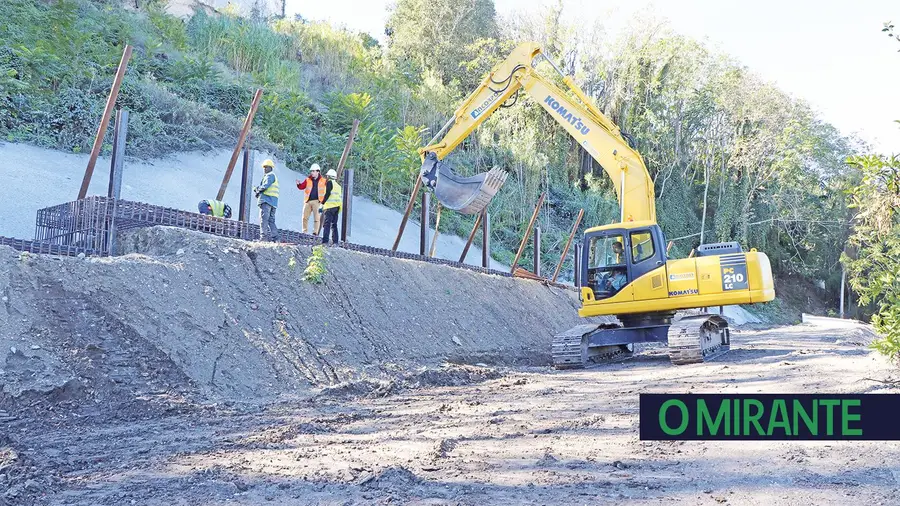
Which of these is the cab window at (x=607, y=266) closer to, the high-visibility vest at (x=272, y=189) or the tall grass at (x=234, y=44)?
the high-visibility vest at (x=272, y=189)

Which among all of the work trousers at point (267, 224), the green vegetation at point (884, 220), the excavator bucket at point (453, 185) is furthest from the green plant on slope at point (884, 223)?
the work trousers at point (267, 224)

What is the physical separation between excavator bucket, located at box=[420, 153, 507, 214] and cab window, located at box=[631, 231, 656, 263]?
311cm

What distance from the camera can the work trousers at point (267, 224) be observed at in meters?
11.2

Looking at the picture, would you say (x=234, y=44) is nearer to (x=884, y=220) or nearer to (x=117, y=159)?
(x=117, y=159)

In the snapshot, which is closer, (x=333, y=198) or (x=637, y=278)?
(x=637, y=278)

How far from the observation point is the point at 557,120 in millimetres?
13812

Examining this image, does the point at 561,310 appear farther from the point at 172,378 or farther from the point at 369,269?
the point at 172,378

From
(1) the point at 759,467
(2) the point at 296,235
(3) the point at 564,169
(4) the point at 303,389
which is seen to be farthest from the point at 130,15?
(1) the point at 759,467

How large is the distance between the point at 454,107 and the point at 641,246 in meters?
18.1

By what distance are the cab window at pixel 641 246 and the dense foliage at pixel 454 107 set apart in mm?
4608

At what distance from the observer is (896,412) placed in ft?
17.4

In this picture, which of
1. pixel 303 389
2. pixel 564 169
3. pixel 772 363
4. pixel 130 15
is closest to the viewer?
pixel 303 389

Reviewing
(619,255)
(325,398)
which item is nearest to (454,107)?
(619,255)

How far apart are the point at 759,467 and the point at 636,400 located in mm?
2820
